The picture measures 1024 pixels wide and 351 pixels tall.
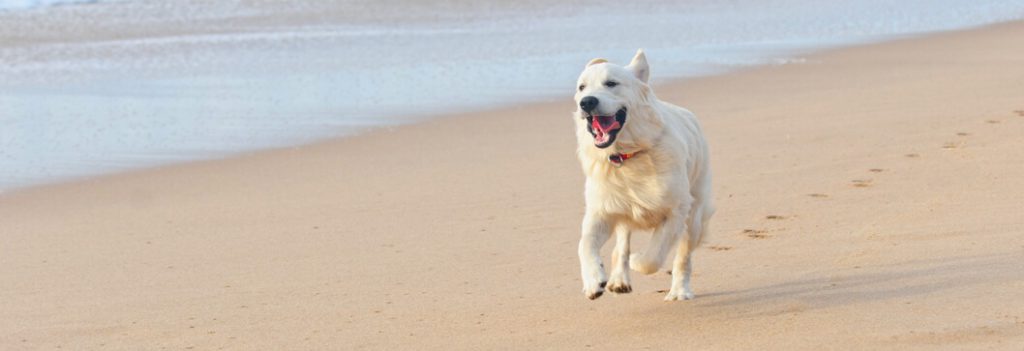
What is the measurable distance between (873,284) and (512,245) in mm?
2016

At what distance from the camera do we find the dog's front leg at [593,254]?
20.5 feet

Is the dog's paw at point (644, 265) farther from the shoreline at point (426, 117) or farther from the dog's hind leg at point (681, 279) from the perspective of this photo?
the shoreline at point (426, 117)

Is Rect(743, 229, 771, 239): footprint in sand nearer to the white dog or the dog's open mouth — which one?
the white dog

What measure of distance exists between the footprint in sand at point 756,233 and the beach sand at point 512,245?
2 cm

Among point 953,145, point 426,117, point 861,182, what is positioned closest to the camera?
point 861,182

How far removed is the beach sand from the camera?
6.27 meters

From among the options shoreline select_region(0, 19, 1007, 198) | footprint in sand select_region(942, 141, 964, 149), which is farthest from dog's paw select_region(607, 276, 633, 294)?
shoreline select_region(0, 19, 1007, 198)

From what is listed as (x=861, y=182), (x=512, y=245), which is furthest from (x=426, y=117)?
(x=512, y=245)

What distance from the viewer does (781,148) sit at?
34.8 feet

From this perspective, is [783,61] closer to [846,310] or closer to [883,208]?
[883,208]

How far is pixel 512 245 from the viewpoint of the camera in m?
8.00

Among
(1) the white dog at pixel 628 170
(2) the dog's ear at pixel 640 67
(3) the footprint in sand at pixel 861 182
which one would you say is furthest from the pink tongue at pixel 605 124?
(3) the footprint in sand at pixel 861 182

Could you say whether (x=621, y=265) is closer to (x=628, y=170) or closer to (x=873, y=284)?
(x=628, y=170)

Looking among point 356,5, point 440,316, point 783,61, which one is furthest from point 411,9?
point 440,316
